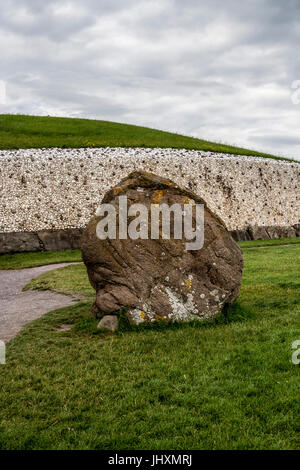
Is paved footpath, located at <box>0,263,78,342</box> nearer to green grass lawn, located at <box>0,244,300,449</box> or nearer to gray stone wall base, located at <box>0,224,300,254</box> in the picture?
green grass lawn, located at <box>0,244,300,449</box>

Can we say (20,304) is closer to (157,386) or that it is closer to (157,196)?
(157,196)

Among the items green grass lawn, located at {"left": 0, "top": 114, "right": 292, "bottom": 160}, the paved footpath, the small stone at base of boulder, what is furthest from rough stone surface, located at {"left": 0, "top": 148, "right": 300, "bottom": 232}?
the small stone at base of boulder

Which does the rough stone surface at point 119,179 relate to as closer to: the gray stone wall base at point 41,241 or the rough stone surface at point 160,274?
the gray stone wall base at point 41,241

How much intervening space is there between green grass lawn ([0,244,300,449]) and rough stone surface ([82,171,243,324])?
404 mm

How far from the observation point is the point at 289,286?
1216 centimetres

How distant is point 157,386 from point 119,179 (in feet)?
80.6

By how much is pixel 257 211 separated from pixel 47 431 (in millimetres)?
29960

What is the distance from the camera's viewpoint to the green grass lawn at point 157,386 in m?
4.75

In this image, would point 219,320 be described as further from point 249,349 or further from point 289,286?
point 289,286

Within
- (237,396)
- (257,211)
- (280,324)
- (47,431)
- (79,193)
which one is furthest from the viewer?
(257,211)

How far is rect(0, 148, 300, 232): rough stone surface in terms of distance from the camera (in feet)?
90.4

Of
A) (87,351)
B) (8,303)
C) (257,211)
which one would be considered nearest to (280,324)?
(87,351)

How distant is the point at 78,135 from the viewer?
35.8 metres
